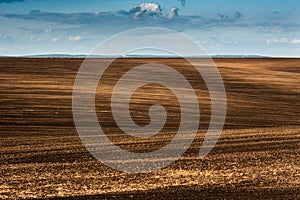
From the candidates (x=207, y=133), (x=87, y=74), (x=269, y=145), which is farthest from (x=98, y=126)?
(x=87, y=74)

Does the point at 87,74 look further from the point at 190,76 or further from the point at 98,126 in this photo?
the point at 98,126

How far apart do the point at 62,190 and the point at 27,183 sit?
1.23 m

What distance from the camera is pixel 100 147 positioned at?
19.0m

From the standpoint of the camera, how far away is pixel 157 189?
12750 millimetres

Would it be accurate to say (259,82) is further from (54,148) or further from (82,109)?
(54,148)

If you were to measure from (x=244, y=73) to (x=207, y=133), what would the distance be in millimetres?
41403

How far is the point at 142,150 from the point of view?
18.5 meters

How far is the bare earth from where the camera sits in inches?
501

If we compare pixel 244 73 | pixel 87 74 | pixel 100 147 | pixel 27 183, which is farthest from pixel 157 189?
pixel 244 73

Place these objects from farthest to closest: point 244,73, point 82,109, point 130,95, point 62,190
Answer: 1. point 244,73
2. point 130,95
3. point 82,109
4. point 62,190

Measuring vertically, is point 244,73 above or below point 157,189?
below

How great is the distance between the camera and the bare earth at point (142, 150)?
12727mm

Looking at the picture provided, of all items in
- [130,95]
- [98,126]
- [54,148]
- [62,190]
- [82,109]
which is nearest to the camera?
[62,190]

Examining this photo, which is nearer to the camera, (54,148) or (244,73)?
(54,148)
